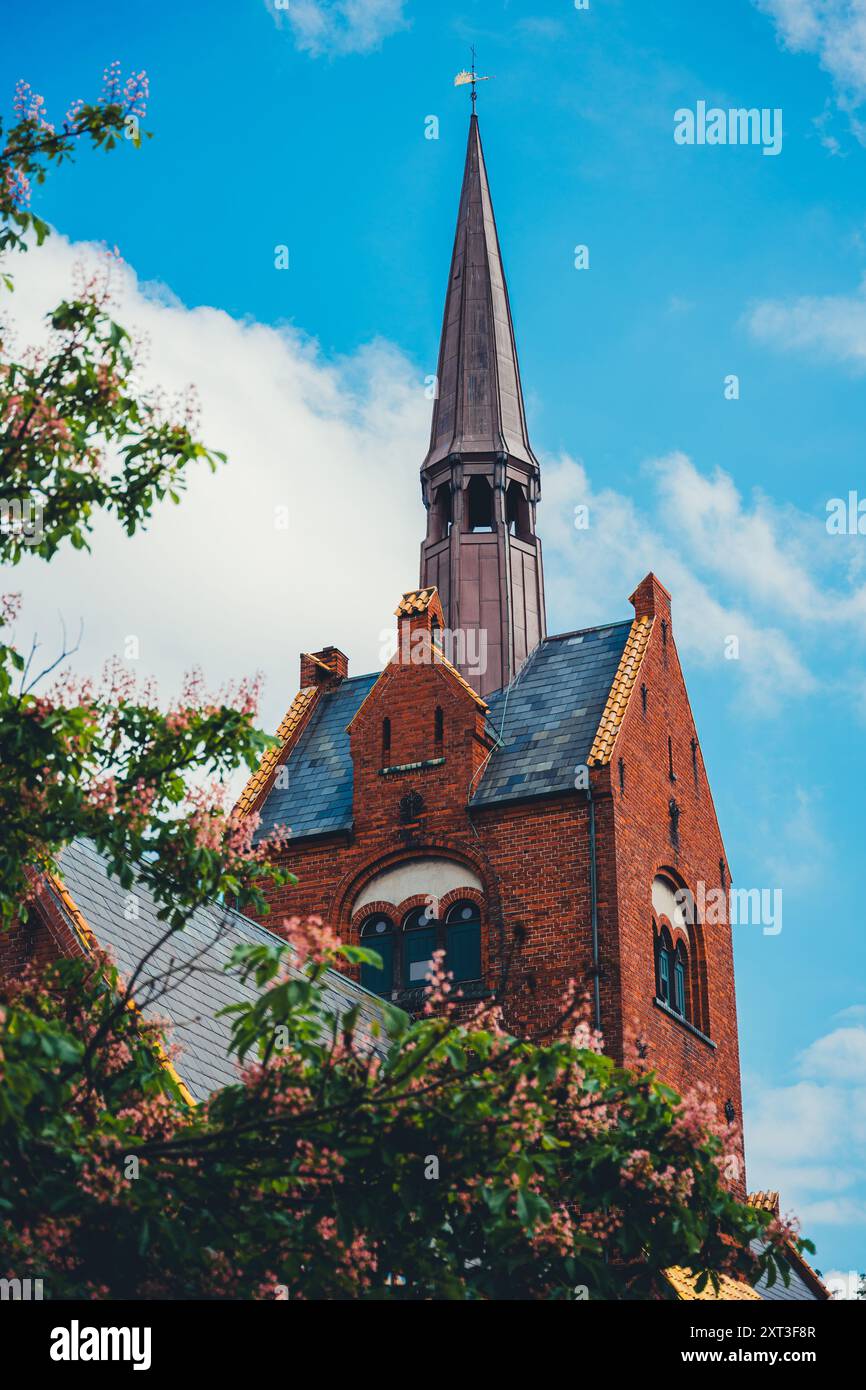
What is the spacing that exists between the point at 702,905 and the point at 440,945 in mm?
5595

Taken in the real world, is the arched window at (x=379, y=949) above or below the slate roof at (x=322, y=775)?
below

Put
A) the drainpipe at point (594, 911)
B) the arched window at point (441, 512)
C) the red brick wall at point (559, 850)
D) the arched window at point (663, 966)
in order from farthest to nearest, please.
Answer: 1. the arched window at point (441, 512)
2. the arched window at point (663, 966)
3. the red brick wall at point (559, 850)
4. the drainpipe at point (594, 911)

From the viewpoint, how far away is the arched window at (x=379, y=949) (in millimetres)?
29234

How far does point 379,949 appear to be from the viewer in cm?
2955

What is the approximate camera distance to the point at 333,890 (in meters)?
30.3

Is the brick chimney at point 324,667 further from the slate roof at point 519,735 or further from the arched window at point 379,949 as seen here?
the arched window at point 379,949

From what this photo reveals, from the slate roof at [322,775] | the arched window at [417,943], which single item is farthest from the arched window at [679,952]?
the slate roof at [322,775]

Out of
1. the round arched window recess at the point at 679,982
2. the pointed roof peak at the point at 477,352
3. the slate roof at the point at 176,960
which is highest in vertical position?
the pointed roof peak at the point at 477,352

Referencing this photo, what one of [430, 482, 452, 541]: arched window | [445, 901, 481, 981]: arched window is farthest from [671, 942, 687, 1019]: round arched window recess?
[430, 482, 452, 541]: arched window

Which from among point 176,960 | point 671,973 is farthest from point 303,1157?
point 671,973

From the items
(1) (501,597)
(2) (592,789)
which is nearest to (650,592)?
(1) (501,597)

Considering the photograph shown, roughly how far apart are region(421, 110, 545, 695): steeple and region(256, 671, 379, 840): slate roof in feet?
8.75

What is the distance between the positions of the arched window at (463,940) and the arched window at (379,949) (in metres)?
1.05

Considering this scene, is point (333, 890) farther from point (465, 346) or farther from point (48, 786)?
point (48, 786)
